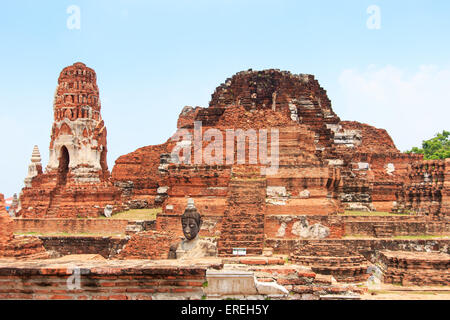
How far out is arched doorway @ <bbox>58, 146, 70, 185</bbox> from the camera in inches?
888

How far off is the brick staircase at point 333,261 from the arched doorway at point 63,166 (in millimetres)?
15313

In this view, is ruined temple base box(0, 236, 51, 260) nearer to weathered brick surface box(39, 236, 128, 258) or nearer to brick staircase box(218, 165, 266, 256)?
weathered brick surface box(39, 236, 128, 258)

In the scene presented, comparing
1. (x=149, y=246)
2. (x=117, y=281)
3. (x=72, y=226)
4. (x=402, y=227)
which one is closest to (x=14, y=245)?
(x=149, y=246)

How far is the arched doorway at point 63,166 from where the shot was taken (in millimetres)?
22562

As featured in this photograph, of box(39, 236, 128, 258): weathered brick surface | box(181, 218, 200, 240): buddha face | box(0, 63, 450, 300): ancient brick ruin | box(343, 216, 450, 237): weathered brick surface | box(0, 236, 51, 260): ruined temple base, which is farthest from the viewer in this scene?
box(39, 236, 128, 258): weathered brick surface

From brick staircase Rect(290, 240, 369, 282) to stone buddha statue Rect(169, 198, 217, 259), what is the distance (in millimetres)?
1967

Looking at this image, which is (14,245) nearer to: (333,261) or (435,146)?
(333,261)

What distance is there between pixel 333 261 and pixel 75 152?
14909mm

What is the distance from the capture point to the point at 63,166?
2291cm

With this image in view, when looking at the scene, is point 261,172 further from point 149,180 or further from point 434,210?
point 149,180

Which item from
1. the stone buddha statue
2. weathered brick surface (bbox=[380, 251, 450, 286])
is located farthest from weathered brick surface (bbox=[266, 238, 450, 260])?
the stone buddha statue
